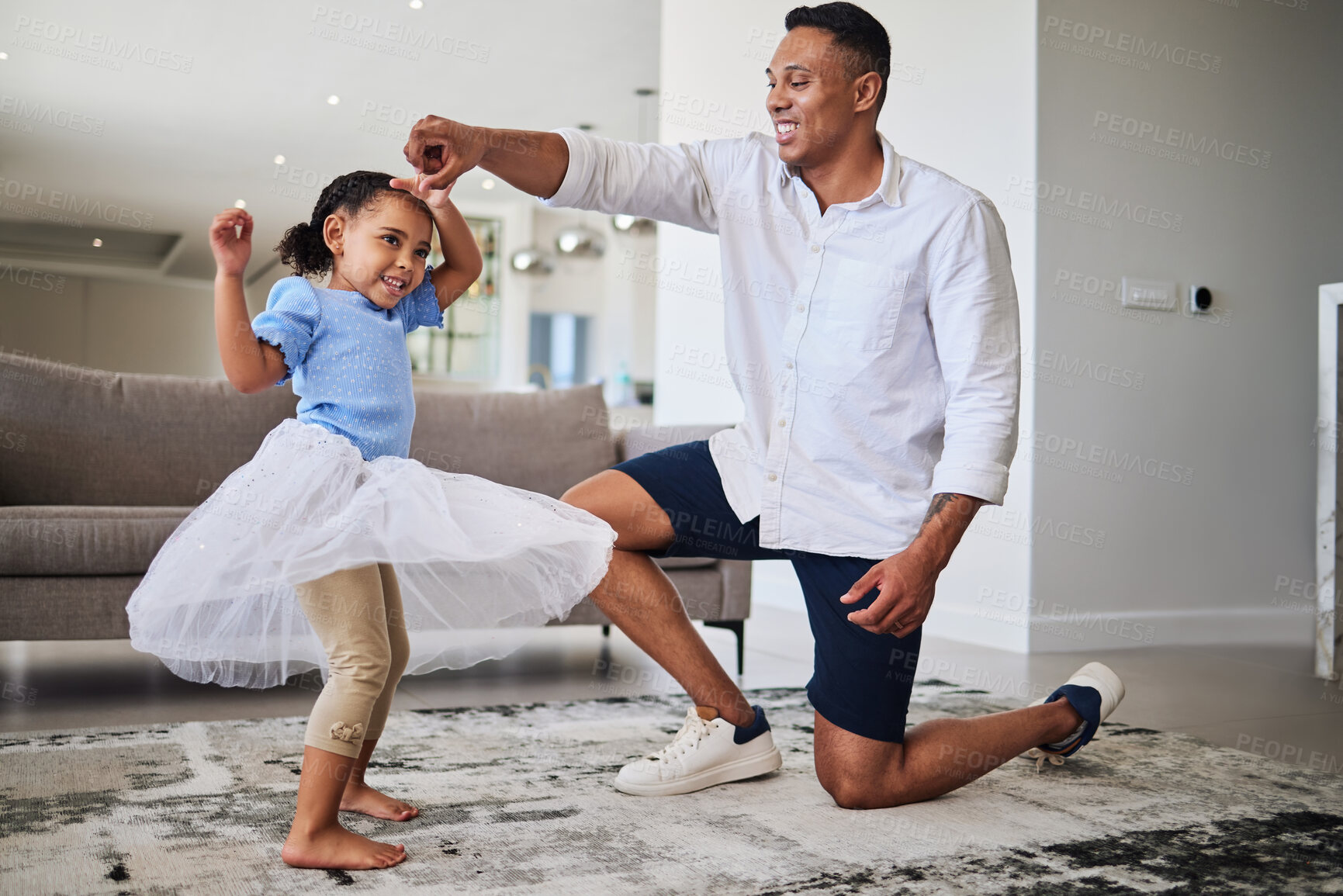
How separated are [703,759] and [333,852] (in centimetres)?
60

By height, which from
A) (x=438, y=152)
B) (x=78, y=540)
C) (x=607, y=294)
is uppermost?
(x=607, y=294)

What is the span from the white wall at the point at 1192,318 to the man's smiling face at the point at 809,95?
1.76 m

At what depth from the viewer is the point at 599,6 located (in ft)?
19.6

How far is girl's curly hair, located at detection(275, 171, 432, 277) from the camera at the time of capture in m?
1.47

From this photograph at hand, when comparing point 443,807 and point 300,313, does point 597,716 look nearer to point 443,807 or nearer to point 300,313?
point 443,807

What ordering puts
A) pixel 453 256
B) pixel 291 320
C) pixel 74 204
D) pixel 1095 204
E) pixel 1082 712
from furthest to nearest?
pixel 74 204, pixel 1095 204, pixel 1082 712, pixel 453 256, pixel 291 320

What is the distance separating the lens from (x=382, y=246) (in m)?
1.46

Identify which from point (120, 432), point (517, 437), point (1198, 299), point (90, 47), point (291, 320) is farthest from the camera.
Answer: point (90, 47)

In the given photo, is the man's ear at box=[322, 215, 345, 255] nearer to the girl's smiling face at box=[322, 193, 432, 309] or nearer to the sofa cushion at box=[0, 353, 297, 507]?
A: the girl's smiling face at box=[322, 193, 432, 309]

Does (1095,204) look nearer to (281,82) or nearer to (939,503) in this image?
(939,503)

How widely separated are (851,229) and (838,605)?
0.59 metres

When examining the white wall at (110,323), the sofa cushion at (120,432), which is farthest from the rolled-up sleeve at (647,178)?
the white wall at (110,323)

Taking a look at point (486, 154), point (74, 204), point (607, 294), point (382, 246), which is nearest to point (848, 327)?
point (486, 154)

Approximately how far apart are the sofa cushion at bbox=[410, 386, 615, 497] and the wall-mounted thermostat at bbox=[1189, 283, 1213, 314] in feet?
6.26
